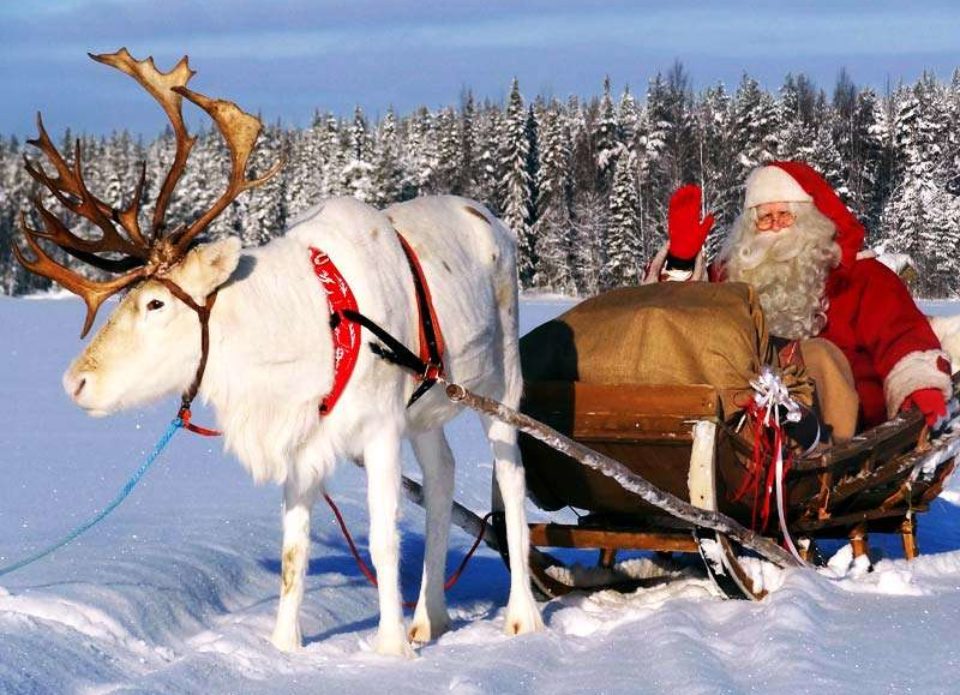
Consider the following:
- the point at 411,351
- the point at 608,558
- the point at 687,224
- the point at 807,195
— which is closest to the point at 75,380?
the point at 411,351

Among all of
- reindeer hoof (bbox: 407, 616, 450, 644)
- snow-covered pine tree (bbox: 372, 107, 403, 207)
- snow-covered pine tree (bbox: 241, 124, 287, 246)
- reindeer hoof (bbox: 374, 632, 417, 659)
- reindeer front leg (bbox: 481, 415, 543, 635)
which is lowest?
snow-covered pine tree (bbox: 241, 124, 287, 246)

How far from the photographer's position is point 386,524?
566 centimetres

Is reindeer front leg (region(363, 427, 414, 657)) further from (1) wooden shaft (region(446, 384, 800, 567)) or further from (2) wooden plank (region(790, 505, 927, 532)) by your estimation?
(2) wooden plank (region(790, 505, 927, 532))

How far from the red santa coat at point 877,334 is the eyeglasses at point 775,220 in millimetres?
275

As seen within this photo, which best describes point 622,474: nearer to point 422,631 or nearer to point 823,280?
point 422,631

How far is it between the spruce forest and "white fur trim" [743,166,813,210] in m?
52.9

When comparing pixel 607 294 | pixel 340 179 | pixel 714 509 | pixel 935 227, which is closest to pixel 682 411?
pixel 714 509

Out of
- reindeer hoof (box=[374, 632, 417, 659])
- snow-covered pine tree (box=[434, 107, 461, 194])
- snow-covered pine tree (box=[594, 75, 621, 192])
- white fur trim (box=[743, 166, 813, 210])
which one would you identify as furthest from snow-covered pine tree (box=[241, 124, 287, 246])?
reindeer hoof (box=[374, 632, 417, 659])

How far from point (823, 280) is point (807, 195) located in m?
0.57

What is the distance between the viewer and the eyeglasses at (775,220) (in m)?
8.06

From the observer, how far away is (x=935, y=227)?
7219 centimetres

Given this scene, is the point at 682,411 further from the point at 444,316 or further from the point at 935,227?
the point at 935,227

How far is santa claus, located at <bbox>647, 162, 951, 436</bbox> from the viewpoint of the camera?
7.47m

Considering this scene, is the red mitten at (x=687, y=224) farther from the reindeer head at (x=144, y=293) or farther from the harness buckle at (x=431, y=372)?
the reindeer head at (x=144, y=293)
